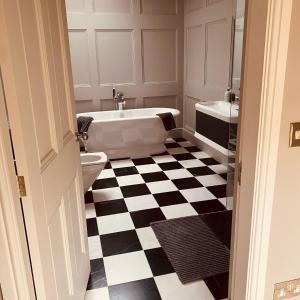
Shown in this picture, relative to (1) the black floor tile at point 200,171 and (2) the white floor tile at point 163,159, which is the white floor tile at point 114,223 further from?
(2) the white floor tile at point 163,159

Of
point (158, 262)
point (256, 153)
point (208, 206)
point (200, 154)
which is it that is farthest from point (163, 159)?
point (256, 153)

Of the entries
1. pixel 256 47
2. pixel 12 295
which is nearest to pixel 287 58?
pixel 256 47

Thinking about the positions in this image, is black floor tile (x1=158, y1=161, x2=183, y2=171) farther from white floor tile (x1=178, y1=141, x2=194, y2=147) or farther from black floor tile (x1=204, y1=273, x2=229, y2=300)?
black floor tile (x1=204, y1=273, x2=229, y2=300)

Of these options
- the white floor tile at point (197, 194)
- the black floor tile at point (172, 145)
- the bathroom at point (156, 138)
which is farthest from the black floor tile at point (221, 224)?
the black floor tile at point (172, 145)

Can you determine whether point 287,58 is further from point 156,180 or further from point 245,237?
point 156,180

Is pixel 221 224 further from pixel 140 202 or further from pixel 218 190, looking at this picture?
pixel 140 202

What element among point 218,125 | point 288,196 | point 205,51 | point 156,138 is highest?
point 205,51

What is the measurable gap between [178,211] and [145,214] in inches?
12.1

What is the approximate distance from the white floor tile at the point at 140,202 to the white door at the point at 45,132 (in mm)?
1226

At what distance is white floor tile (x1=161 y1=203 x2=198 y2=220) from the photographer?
2.67 metres

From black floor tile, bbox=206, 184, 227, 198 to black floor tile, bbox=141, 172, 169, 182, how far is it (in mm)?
562

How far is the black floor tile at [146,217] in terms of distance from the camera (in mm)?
2541

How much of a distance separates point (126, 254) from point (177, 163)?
1.98 metres

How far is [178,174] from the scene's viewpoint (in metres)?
3.58
